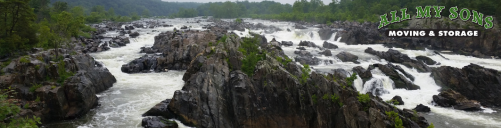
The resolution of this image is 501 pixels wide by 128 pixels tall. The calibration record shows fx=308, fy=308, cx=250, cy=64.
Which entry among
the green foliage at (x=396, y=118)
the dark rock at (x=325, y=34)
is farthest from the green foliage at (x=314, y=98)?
the dark rock at (x=325, y=34)

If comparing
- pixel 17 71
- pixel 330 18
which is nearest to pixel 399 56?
pixel 17 71

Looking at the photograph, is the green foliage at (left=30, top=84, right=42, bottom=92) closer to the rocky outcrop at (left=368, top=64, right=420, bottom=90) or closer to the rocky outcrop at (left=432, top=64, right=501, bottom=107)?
the rocky outcrop at (left=368, top=64, right=420, bottom=90)

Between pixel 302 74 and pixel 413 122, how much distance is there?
8.81 m

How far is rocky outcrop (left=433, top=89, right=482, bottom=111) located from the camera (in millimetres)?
27281

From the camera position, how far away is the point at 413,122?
17531mm

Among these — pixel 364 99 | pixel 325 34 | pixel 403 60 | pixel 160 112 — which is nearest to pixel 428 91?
pixel 403 60

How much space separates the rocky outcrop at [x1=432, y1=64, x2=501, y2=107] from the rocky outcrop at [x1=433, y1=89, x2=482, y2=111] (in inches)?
102

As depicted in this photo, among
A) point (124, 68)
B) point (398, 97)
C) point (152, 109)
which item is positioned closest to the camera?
point (152, 109)

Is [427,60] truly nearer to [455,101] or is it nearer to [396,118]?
[455,101]

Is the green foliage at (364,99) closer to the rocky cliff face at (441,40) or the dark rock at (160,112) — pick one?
the dark rock at (160,112)

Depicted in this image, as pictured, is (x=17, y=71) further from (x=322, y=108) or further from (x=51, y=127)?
(x=322, y=108)

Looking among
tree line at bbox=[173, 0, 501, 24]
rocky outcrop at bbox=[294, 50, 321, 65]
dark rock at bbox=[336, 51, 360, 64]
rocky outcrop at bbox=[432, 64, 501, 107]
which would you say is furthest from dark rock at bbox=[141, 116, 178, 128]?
tree line at bbox=[173, 0, 501, 24]

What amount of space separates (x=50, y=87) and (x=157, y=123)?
8.49m

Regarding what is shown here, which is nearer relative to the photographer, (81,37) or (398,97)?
(398,97)
